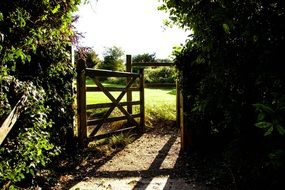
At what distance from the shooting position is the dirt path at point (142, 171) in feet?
19.9

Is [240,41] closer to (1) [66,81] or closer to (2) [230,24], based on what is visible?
(2) [230,24]

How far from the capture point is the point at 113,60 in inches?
1324

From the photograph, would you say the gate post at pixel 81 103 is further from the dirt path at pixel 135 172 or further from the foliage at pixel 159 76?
the foliage at pixel 159 76

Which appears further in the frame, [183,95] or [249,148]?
[183,95]

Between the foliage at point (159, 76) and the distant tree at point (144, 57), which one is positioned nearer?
the foliage at point (159, 76)

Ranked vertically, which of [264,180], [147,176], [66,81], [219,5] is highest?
[219,5]

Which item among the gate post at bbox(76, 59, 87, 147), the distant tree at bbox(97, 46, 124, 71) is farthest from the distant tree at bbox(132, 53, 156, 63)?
the gate post at bbox(76, 59, 87, 147)

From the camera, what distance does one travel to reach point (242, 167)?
3715mm

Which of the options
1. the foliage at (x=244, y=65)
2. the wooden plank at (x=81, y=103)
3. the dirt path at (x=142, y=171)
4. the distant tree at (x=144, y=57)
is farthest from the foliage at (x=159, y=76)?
the foliage at (x=244, y=65)

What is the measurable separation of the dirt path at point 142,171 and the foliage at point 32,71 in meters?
1.05

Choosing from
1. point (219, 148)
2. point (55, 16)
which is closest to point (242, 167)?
point (55, 16)

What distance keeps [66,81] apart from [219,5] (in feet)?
15.2

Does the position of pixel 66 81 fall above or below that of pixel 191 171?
above

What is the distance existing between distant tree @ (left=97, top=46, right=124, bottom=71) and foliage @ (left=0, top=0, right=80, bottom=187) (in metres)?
26.3
